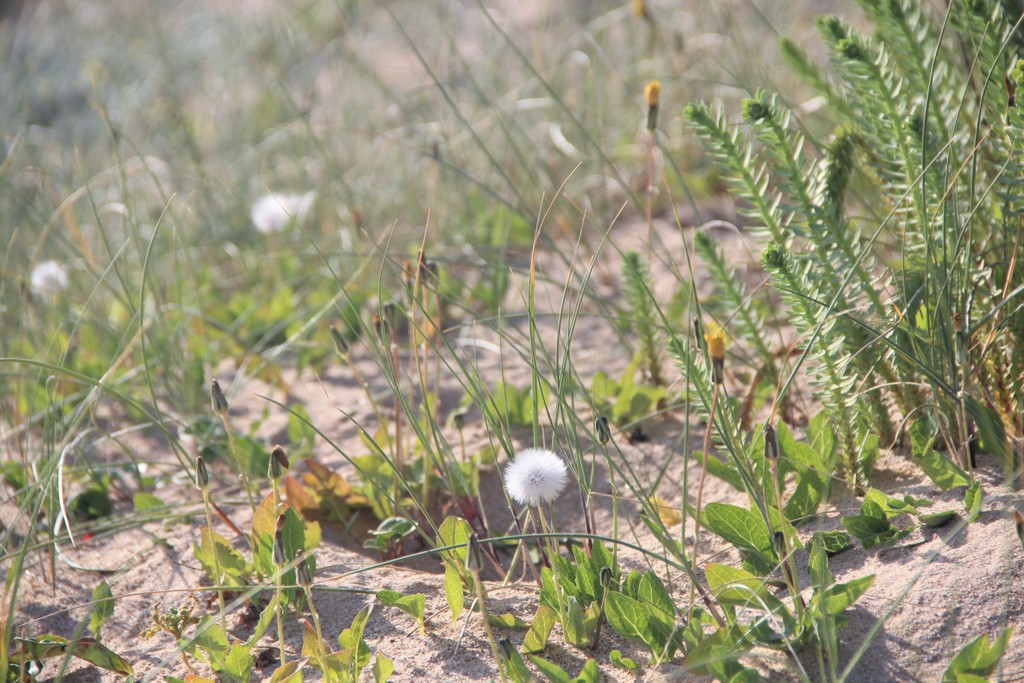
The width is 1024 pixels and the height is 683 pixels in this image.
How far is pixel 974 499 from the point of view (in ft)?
4.44

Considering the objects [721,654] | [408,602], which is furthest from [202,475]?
[721,654]

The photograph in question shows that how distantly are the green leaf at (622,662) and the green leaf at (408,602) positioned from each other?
0.33 m

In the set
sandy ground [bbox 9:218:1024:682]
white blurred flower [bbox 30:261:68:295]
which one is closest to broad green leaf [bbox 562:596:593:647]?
sandy ground [bbox 9:218:1024:682]

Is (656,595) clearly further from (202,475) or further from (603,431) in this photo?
(202,475)

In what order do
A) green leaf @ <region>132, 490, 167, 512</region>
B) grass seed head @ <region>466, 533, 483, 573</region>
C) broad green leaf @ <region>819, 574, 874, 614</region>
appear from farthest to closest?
green leaf @ <region>132, 490, 167, 512</region> → broad green leaf @ <region>819, 574, 874, 614</region> → grass seed head @ <region>466, 533, 483, 573</region>

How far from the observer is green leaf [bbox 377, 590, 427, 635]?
144cm

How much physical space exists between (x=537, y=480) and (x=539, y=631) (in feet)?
0.84

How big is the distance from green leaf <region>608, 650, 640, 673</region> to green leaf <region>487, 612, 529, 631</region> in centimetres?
16

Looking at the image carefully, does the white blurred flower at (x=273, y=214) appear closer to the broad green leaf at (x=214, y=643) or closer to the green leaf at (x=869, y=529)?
the broad green leaf at (x=214, y=643)

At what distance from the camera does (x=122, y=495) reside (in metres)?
2.01

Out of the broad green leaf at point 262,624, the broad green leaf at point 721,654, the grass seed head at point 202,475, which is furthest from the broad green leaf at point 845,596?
the grass seed head at point 202,475

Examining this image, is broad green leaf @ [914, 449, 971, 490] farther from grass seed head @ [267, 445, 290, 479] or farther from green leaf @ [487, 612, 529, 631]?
grass seed head @ [267, 445, 290, 479]

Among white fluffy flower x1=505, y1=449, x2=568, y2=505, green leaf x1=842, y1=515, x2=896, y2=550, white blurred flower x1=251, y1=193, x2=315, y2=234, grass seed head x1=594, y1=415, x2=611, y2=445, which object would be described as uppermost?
white blurred flower x1=251, y1=193, x2=315, y2=234

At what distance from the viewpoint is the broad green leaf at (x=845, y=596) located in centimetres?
123
